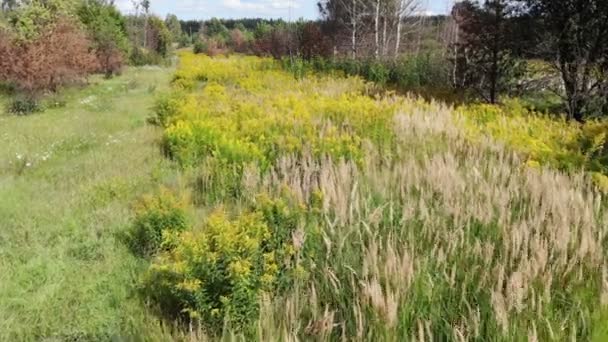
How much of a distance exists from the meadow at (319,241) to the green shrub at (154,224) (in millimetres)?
16

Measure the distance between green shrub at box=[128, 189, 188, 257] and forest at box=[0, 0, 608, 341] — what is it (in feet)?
0.05

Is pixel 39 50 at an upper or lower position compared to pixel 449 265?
upper

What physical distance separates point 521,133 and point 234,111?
4489 mm

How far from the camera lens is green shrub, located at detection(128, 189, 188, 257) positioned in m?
3.86

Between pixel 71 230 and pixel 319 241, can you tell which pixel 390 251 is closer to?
pixel 319 241

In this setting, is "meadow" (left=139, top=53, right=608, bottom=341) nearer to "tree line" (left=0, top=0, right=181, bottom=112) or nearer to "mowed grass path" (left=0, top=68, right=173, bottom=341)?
"mowed grass path" (left=0, top=68, right=173, bottom=341)

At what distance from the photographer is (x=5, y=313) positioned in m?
3.02

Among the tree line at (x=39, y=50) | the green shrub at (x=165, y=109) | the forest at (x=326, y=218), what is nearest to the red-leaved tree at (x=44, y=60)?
the tree line at (x=39, y=50)

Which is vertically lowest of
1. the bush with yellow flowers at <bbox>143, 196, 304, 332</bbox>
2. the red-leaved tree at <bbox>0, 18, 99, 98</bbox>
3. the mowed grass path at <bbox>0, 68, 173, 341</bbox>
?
the mowed grass path at <bbox>0, 68, 173, 341</bbox>

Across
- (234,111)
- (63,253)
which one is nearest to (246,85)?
(234,111)

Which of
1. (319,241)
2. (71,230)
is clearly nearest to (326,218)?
(319,241)

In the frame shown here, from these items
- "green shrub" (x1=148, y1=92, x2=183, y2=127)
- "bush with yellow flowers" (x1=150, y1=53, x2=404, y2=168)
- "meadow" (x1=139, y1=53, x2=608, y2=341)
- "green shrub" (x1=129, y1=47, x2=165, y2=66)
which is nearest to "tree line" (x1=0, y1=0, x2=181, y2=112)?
"green shrub" (x1=148, y1=92, x2=183, y2=127)

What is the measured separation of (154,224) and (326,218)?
1.55 metres

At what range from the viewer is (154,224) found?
390 cm
